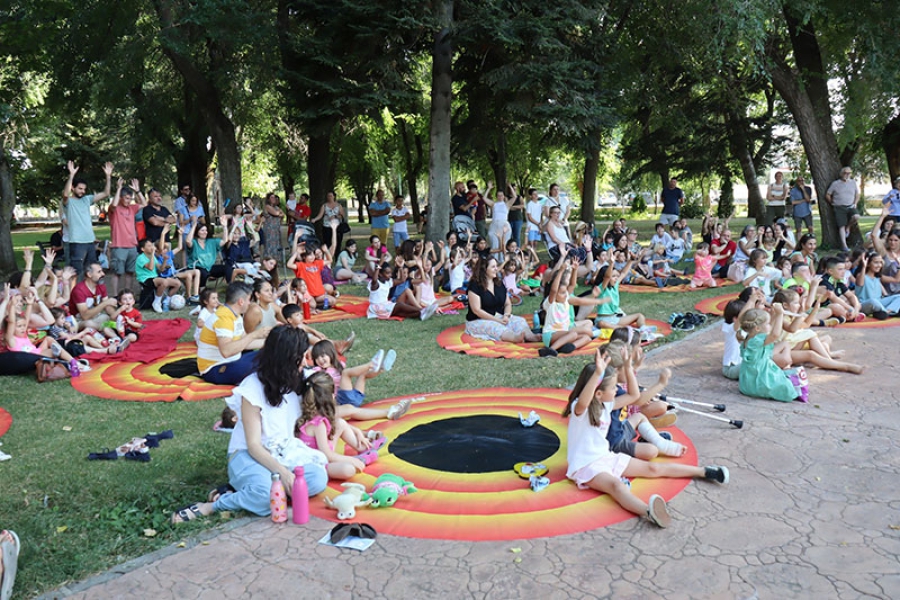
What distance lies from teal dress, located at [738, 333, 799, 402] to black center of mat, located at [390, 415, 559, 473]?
2.03 meters

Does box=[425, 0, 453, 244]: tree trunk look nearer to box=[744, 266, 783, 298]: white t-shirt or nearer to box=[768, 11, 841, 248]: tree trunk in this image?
box=[744, 266, 783, 298]: white t-shirt

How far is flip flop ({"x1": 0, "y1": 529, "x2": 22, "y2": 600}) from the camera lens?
3373 mm

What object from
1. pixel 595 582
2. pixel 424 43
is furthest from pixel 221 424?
pixel 424 43

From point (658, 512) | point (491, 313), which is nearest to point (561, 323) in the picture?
point (491, 313)

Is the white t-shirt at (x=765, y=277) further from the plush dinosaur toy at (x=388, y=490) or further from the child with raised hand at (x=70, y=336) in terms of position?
the child with raised hand at (x=70, y=336)

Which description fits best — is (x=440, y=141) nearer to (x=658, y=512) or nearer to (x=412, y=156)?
(x=658, y=512)

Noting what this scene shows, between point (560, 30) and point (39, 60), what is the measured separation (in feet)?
39.9

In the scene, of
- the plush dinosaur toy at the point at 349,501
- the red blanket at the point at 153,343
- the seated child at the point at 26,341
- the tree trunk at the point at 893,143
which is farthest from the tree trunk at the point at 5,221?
the tree trunk at the point at 893,143

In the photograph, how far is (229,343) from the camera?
727cm

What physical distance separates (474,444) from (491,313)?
4.27 metres

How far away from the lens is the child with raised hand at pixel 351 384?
5738mm

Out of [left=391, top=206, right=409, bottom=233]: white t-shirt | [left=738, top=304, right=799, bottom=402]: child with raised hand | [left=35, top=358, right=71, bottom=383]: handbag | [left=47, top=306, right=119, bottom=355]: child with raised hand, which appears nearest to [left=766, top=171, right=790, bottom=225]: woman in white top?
[left=391, top=206, right=409, bottom=233]: white t-shirt

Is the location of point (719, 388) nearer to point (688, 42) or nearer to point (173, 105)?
point (688, 42)

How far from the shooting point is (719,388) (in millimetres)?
6672
